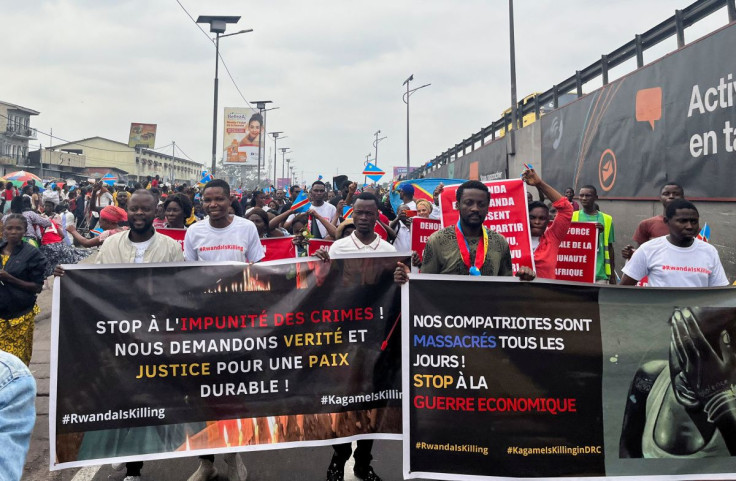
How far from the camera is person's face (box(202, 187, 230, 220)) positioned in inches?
183

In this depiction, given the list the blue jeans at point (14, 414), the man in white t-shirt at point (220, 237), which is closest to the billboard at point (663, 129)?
the man in white t-shirt at point (220, 237)

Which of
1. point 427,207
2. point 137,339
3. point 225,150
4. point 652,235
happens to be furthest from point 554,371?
point 225,150

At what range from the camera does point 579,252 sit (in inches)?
284

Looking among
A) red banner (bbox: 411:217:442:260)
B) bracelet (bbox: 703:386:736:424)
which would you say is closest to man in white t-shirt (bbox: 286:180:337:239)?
red banner (bbox: 411:217:442:260)

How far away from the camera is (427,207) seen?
26.3 feet

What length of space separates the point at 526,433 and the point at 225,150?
3636cm

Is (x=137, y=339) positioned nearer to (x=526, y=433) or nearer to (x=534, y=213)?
(x=526, y=433)

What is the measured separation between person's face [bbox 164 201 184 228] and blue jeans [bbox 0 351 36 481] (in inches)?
236

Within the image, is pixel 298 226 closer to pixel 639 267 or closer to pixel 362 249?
pixel 362 249

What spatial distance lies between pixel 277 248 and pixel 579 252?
3570 millimetres

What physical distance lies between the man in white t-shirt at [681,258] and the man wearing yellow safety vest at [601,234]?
2951 millimetres

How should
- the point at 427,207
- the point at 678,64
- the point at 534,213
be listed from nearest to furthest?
the point at 534,213 → the point at 427,207 → the point at 678,64

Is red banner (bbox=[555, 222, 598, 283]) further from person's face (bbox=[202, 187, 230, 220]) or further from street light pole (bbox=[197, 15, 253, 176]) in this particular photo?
street light pole (bbox=[197, 15, 253, 176])

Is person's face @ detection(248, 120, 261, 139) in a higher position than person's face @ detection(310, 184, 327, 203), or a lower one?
higher
